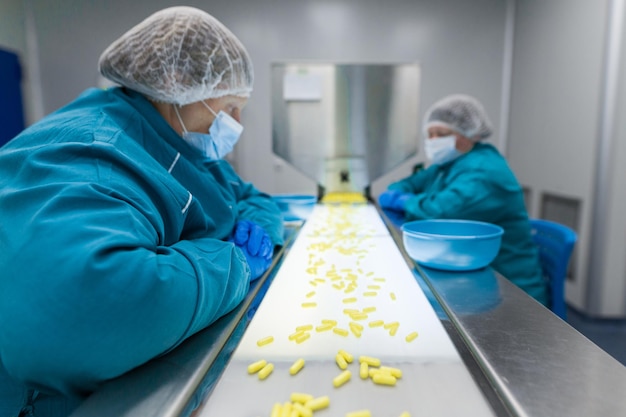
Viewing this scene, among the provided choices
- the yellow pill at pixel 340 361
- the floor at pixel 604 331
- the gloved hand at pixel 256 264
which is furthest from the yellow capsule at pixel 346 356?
the floor at pixel 604 331

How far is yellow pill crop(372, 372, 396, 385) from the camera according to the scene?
→ 55 centimetres

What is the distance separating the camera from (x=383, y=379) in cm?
55

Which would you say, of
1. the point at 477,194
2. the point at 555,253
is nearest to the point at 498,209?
the point at 477,194

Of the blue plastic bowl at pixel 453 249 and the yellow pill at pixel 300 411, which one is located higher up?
the blue plastic bowl at pixel 453 249

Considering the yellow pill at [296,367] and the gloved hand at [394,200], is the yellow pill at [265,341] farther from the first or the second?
the gloved hand at [394,200]

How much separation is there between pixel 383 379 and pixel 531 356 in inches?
10.2

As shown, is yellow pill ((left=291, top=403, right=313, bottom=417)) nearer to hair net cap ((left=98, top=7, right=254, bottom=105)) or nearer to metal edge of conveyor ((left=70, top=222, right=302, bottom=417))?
metal edge of conveyor ((left=70, top=222, right=302, bottom=417))

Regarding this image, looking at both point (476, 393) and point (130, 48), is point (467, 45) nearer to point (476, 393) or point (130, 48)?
point (130, 48)

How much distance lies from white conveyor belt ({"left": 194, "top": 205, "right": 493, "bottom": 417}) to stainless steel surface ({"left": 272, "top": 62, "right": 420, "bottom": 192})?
1242mm

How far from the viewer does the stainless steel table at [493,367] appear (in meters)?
0.49

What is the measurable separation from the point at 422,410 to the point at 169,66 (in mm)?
932

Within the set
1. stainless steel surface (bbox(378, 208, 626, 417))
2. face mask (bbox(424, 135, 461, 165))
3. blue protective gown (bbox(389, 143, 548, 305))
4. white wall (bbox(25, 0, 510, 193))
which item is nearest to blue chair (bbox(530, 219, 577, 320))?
blue protective gown (bbox(389, 143, 548, 305))

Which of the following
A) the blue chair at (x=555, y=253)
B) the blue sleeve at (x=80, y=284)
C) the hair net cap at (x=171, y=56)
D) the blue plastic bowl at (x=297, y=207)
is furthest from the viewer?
the blue plastic bowl at (x=297, y=207)

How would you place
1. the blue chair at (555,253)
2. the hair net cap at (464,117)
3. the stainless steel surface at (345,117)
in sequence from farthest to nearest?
the stainless steel surface at (345,117)
the hair net cap at (464,117)
the blue chair at (555,253)
